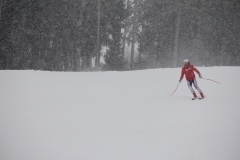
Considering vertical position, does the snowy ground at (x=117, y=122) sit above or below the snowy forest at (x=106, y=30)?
below

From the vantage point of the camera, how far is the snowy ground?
6.34 m

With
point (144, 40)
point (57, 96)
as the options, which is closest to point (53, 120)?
point (57, 96)

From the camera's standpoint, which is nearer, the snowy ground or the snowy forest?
the snowy ground

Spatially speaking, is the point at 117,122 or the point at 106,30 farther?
the point at 106,30

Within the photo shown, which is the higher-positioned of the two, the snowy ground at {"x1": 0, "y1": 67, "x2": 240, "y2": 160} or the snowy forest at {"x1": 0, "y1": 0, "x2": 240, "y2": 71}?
the snowy forest at {"x1": 0, "y1": 0, "x2": 240, "y2": 71}

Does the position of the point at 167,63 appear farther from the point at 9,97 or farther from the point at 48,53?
the point at 9,97

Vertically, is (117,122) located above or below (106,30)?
below

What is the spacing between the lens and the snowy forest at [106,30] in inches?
1143

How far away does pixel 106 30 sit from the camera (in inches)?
1271

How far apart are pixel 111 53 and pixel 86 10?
7528 mm

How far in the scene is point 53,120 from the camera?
8.61 meters

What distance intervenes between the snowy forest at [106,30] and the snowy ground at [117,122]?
16.0 metres

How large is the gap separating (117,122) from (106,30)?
1013 inches

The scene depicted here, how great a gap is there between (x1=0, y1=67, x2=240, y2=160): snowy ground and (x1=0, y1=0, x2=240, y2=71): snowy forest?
1603cm
